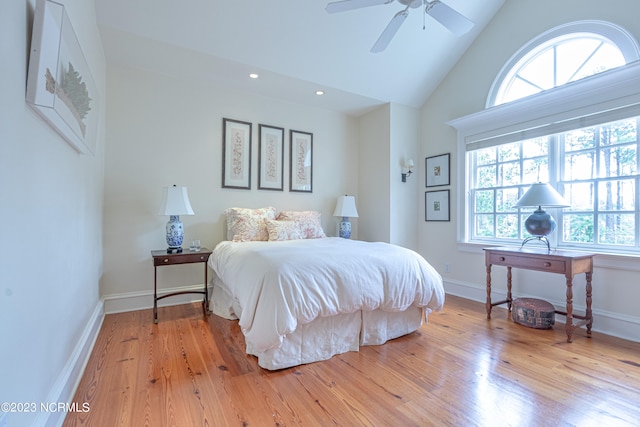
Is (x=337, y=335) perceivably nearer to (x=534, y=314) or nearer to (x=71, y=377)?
(x=71, y=377)

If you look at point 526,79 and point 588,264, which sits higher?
point 526,79

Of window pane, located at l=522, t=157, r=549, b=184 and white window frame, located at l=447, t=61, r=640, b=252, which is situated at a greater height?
white window frame, located at l=447, t=61, r=640, b=252

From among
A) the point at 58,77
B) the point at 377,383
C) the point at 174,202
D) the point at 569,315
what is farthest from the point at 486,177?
the point at 58,77

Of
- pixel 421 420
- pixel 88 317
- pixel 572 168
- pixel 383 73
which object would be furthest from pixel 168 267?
pixel 572 168

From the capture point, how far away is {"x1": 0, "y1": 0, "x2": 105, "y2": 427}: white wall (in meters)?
0.96

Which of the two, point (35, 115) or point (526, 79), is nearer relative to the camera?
point (35, 115)

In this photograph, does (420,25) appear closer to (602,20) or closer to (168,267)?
(602,20)

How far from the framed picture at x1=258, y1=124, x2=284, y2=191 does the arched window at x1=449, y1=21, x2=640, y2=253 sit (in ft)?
7.94

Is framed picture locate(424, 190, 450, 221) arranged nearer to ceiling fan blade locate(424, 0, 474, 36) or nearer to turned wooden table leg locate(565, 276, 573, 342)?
turned wooden table leg locate(565, 276, 573, 342)

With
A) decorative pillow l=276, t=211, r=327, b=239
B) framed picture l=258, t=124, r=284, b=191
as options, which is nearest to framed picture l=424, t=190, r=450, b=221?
decorative pillow l=276, t=211, r=327, b=239

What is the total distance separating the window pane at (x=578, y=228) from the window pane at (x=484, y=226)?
0.77 m

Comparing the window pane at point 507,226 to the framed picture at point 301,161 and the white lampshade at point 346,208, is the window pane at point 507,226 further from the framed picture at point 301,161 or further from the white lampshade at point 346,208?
the framed picture at point 301,161

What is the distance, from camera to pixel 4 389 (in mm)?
927

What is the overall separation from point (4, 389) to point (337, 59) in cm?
368
